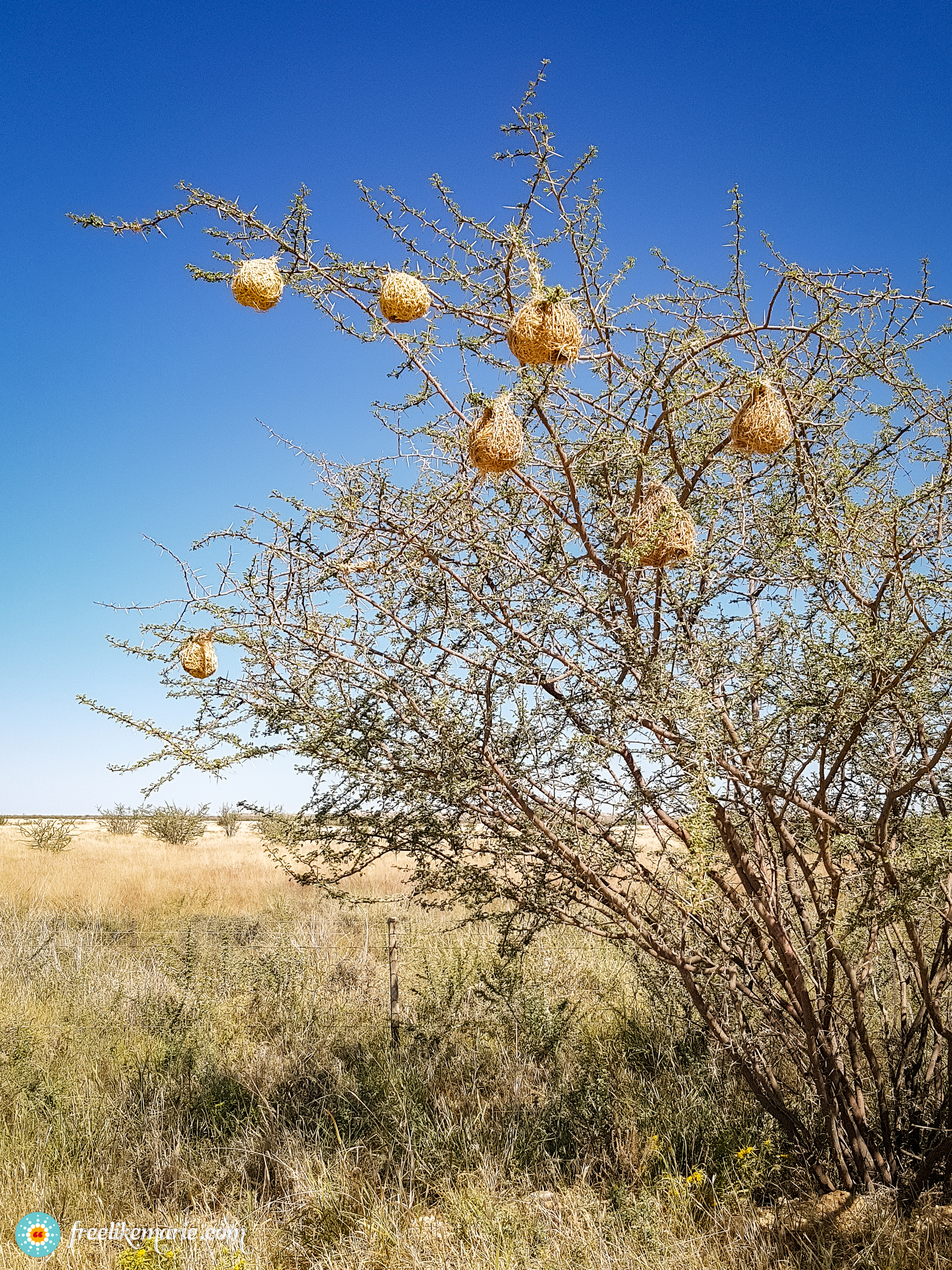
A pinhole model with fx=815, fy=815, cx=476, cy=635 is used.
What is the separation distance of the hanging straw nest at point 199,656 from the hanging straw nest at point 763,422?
6.37 ft

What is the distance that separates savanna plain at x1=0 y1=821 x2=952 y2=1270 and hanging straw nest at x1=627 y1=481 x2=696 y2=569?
219 cm

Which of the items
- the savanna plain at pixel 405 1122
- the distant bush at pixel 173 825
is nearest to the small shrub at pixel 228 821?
the distant bush at pixel 173 825

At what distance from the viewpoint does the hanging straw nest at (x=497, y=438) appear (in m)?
2.26

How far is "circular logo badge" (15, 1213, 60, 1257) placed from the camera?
3.38 metres

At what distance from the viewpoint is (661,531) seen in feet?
7.89

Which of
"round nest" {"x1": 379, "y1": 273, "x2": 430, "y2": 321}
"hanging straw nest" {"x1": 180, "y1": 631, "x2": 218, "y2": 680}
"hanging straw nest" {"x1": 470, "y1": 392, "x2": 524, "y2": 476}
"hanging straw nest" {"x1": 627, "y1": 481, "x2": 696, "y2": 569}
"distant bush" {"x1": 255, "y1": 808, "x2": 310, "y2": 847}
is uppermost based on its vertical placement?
"round nest" {"x1": 379, "y1": 273, "x2": 430, "y2": 321}

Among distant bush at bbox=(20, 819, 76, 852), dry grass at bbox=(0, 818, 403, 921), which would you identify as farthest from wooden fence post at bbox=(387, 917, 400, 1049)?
distant bush at bbox=(20, 819, 76, 852)

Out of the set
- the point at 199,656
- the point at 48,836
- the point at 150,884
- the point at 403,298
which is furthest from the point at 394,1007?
the point at 48,836

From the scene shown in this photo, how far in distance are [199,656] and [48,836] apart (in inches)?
836

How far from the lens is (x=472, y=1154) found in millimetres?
3910

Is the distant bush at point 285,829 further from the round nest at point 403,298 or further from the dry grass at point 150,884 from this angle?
the dry grass at point 150,884

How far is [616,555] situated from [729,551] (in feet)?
3.18

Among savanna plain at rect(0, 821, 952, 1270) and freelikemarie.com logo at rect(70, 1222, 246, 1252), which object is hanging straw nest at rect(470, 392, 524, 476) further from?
freelikemarie.com logo at rect(70, 1222, 246, 1252)

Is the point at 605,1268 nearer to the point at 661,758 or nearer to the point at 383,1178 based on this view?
the point at 383,1178
